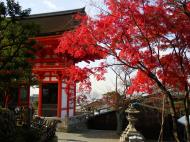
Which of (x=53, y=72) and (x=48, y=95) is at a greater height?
(x=53, y=72)

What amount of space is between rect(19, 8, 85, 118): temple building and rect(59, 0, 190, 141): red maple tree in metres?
13.4

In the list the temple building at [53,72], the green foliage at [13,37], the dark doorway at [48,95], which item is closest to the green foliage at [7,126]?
the green foliage at [13,37]

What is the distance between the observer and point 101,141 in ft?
63.0

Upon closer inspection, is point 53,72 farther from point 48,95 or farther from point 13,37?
point 13,37

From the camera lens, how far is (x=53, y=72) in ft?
77.3

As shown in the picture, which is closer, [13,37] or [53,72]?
[13,37]

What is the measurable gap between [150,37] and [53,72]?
14.9 metres

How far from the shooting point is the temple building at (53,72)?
22953 mm

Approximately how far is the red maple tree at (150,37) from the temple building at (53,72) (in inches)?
527

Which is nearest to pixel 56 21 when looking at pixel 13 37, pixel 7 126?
pixel 13 37

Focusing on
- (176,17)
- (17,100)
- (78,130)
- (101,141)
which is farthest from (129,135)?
(176,17)

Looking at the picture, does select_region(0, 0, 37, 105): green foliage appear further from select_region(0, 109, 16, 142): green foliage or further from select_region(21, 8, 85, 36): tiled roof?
select_region(21, 8, 85, 36): tiled roof

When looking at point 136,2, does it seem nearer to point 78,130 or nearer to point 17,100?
point 78,130

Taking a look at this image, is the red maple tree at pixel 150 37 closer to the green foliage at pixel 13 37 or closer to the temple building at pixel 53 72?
the green foliage at pixel 13 37
